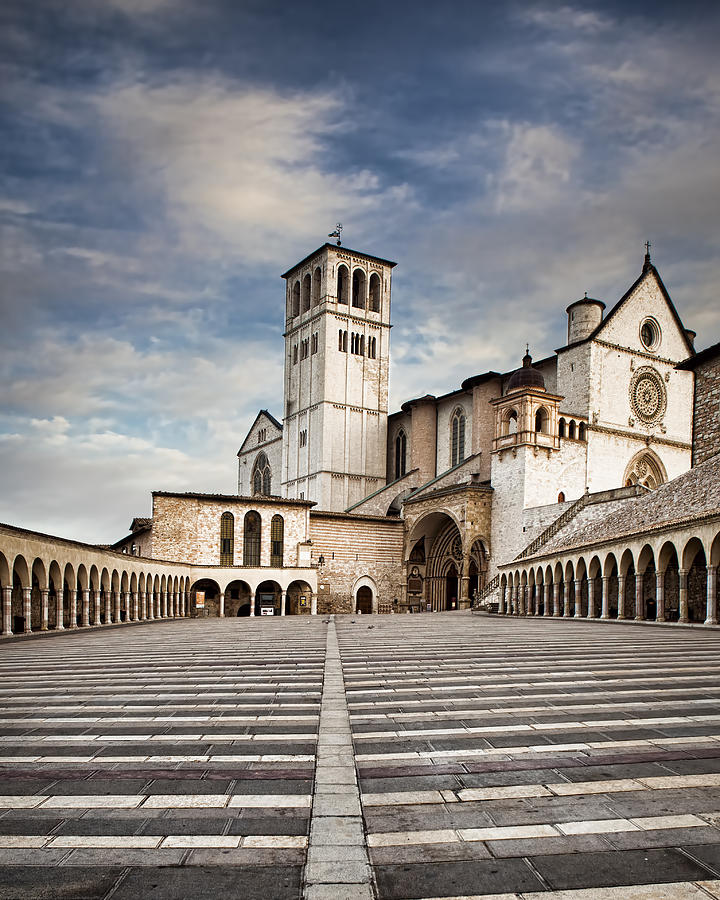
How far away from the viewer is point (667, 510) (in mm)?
26953

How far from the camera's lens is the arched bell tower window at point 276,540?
50.8 meters

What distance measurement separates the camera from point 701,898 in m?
3.04

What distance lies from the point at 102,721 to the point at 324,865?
12.9 feet

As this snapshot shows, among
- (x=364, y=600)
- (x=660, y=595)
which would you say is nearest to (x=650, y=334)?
(x=364, y=600)

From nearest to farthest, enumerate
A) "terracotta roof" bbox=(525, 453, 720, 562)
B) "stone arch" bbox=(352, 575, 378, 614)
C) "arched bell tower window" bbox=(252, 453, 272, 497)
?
"terracotta roof" bbox=(525, 453, 720, 562), "stone arch" bbox=(352, 575, 378, 614), "arched bell tower window" bbox=(252, 453, 272, 497)

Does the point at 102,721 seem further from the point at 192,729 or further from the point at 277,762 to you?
the point at 277,762

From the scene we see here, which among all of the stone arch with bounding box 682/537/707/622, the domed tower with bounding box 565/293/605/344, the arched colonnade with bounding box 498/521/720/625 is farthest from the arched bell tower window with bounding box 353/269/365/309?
the stone arch with bounding box 682/537/707/622

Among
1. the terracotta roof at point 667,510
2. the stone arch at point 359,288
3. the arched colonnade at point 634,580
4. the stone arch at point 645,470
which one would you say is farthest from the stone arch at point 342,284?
the terracotta roof at point 667,510

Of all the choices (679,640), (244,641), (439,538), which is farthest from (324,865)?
(439,538)

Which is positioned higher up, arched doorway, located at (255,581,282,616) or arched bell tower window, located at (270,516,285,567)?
arched bell tower window, located at (270,516,285,567)

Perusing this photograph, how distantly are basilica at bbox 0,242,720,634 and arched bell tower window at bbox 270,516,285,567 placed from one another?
87 millimetres

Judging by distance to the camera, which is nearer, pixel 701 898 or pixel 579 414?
pixel 701 898

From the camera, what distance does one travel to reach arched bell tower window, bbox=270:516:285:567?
50844 millimetres

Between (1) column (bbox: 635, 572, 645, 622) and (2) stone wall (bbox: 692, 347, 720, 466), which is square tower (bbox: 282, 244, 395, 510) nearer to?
(2) stone wall (bbox: 692, 347, 720, 466)
